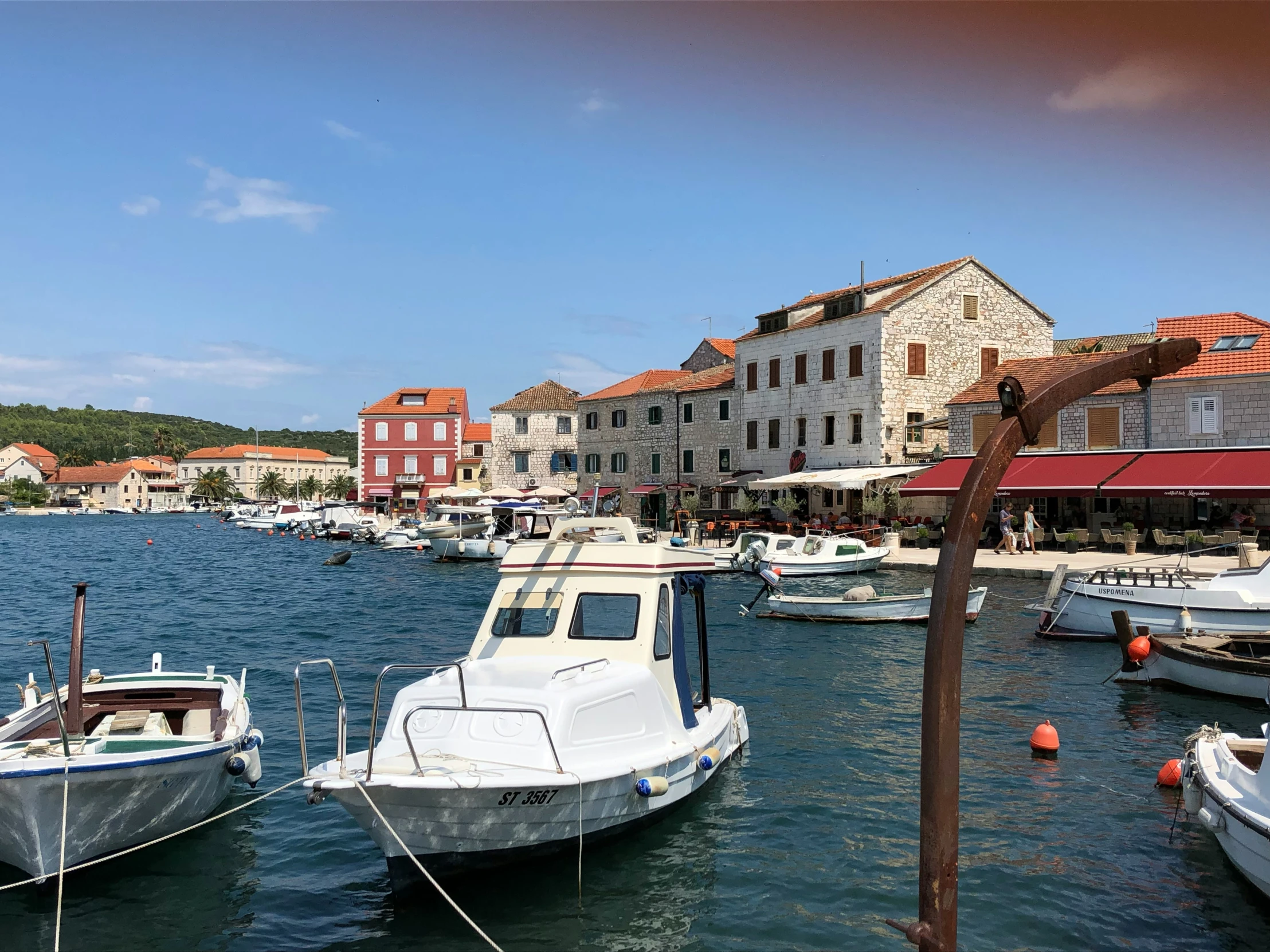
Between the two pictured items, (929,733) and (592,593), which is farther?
(592,593)

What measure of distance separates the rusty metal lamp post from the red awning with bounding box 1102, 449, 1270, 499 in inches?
1220

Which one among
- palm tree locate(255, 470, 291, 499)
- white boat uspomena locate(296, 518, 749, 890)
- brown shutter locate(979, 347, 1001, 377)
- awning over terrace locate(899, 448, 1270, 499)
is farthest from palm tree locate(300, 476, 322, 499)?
white boat uspomena locate(296, 518, 749, 890)

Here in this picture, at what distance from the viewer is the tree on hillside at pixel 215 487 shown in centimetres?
15400

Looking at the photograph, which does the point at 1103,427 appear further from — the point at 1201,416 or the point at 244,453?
the point at 244,453

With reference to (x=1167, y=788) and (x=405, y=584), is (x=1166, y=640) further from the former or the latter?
(x=405, y=584)

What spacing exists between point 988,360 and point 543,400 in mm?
36000

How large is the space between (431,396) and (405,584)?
172ft

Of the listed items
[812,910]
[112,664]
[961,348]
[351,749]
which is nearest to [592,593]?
[812,910]

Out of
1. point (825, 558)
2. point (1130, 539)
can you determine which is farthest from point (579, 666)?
point (1130, 539)

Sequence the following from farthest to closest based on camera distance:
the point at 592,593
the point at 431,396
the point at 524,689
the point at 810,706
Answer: the point at 431,396 < the point at 810,706 < the point at 592,593 < the point at 524,689

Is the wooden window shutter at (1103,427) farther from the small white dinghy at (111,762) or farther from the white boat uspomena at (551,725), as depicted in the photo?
the small white dinghy at (111,762)

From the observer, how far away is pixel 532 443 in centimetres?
7488

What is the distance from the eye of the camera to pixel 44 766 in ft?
27.8

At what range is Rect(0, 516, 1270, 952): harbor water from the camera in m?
8.50
